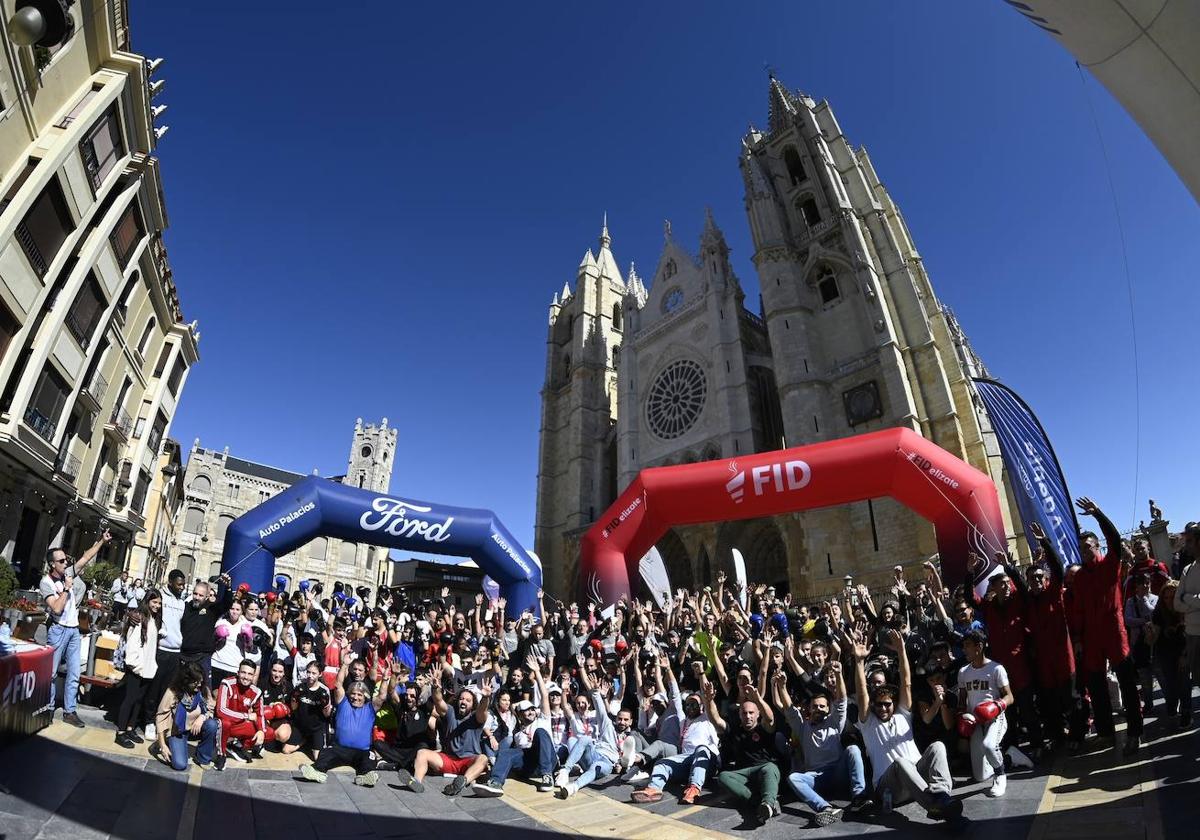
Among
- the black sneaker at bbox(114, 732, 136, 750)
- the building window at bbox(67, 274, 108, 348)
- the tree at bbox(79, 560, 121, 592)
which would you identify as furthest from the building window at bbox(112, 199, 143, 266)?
the black sneaker at bbox(114, 732, 136, 750)

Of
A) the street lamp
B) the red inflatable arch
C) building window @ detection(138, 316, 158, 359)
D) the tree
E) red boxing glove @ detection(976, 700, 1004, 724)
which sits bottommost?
red boxing glove @ detection(976, 700, 1004, 724)

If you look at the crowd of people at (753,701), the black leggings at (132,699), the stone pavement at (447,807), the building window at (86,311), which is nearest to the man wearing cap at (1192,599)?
the crowd of people at (753,701)

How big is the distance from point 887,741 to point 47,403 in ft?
66.0

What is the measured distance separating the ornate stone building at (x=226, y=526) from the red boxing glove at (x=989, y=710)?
4295 cm

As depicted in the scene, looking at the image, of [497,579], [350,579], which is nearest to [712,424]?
[497,579]

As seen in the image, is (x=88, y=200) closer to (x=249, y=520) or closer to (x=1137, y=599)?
(x=249, y=520)

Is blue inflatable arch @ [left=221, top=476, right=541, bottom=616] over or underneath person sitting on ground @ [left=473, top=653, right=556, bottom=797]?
over

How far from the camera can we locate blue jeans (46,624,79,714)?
599 centimetres

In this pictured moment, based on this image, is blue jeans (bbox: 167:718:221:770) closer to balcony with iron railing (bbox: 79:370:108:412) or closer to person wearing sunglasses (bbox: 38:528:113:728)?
person wearing sunglasses (bbox: 38:528:113:728)

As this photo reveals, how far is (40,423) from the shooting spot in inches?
566

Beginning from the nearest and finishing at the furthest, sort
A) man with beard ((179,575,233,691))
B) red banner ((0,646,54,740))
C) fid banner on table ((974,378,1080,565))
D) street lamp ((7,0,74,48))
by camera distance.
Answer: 1. street lamp ((7,0,74,48))
2. red banner ((0,646,54,740))
3. man with beard ((179,575,233,691))
4. fid banner on table ((974,378,1080,565))

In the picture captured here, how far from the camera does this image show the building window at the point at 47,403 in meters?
14.0

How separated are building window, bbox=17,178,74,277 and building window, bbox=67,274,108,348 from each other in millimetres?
1608

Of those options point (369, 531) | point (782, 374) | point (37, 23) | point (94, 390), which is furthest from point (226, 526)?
point (37, 23)
